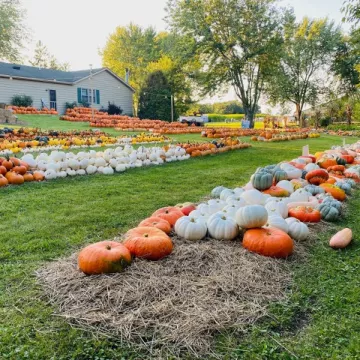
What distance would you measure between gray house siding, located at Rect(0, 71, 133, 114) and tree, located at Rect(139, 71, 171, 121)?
274 cm

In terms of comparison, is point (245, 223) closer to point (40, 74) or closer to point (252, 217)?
point (252, 217)

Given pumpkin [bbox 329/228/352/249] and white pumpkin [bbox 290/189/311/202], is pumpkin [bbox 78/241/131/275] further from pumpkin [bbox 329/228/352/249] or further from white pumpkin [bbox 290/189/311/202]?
white pumpkin [bbox 290/189/311/202]

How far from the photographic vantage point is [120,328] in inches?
77.7

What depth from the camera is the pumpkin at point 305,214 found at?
3889 mm

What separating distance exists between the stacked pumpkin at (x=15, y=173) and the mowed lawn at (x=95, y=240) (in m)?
0.24

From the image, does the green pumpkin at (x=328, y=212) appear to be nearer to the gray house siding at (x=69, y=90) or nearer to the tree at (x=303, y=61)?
the gray house siding at (x=69, y=90)

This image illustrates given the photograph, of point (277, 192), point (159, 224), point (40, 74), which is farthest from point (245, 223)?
point (40, 74)

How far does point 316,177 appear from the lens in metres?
5.47

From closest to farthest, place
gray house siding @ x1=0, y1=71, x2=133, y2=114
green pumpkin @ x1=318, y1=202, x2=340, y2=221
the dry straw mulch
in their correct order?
the dry straw mulch < green pumpkin @ x1=318, y1=202, x2=340, y2=221 < gray house siding @ x1=0, y1=71, x2=133, y2=114

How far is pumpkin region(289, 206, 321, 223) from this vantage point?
3889mm

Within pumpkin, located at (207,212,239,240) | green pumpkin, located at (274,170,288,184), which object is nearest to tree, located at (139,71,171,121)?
green pumpkin, located at (274,170,288,184)

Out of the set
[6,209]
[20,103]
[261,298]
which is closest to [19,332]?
[261,298]

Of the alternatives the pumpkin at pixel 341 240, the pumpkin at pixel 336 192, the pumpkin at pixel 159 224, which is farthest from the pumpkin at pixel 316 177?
the pumpkin at pixel 159 224

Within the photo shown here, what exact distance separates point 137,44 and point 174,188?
45.2 m
